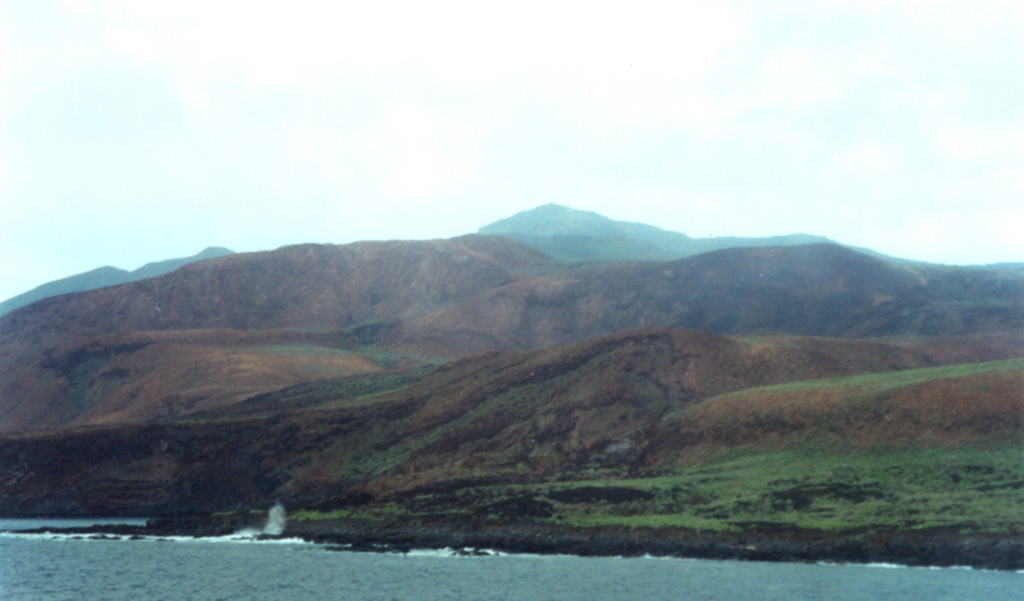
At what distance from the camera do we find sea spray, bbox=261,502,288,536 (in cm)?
6962

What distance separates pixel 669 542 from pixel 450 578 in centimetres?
1385

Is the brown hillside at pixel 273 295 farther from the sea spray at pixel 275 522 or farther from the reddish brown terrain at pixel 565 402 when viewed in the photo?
the sea spray at pixel 275 522

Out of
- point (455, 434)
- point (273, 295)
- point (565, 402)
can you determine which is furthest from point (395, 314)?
point (565, 402)

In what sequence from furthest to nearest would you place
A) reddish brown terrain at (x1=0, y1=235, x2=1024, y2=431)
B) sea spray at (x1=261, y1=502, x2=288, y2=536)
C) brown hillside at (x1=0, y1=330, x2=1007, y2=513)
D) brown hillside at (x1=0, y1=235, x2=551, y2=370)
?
brown hillside at (x1=0, y1=235, x2=551, y2=370) → reddish brown terrain at (x1=0, y1=235, x2=1024, y2=431) → brown hillside at (x1=0, y1=330, x2=1007, y2=513) → sea spray at (x1=261, y1=502, x2=288, y2=536)

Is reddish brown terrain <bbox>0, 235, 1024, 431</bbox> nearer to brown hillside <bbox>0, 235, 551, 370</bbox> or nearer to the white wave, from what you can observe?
brown hillside <bbox>0, 235, 551, 370</bbox>

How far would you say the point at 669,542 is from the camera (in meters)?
55.1

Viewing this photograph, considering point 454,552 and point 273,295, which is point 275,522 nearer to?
point 454,552

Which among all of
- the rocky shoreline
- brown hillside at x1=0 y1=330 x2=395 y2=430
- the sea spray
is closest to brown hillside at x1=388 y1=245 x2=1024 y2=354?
brown hillside at x1=0 y1=330 x2=395 y2=430

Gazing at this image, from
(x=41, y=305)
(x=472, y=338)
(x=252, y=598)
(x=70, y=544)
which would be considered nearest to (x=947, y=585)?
(x=252, y=598)

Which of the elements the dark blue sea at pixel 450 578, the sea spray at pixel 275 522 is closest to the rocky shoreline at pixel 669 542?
the sea spray at pixel 275 522

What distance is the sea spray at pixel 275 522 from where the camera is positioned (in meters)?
69.6

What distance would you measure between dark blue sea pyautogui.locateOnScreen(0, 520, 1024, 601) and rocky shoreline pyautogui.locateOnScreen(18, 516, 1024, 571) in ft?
4.35

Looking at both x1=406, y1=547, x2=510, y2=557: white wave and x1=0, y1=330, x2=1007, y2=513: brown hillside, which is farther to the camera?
x1=0, y1=330, x2=1007, y2=513: brown hillside

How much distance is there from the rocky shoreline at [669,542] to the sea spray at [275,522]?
2.50ft
